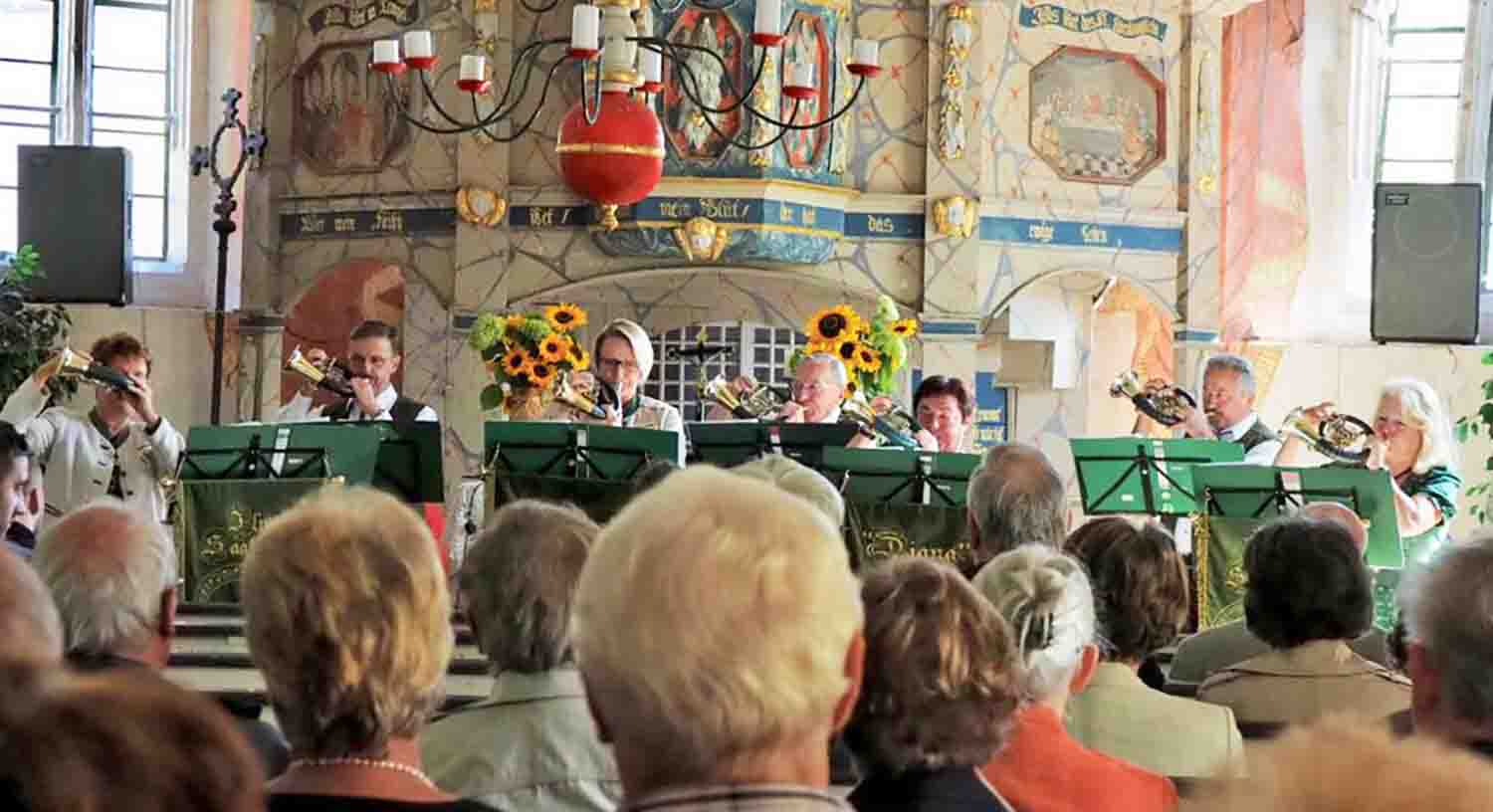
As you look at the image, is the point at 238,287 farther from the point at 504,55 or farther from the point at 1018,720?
the point at 1018,720

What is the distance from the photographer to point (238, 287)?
49.0ft

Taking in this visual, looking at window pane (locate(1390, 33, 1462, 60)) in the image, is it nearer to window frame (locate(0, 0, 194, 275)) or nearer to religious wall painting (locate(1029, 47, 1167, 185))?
religious wall painting (locate(1029, 47, 1167, 185))

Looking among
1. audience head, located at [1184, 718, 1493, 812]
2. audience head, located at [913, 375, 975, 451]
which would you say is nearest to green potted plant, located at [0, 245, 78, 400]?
audience head, located at [913, 375, 975, 451]

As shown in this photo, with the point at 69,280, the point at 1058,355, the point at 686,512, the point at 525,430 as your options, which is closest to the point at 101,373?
the point at 525,430

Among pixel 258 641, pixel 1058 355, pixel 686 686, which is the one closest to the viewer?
pixel 686 686

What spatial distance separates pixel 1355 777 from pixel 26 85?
14645mm

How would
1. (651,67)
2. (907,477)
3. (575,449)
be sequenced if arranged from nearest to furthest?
(907,477)
(575,449)
(651,67)

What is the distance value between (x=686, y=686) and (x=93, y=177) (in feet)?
41.0

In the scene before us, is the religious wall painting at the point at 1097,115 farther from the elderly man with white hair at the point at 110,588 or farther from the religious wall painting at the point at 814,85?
the elderly man with white hair at the point at 110,588

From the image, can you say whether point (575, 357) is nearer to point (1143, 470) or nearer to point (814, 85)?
point (1143, 470)

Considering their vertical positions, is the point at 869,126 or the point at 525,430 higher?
the point at 869,126

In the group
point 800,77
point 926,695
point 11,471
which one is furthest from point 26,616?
point 800,77

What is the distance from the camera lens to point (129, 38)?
14992 millimetres

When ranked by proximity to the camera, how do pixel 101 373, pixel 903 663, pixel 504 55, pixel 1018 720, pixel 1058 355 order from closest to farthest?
pixel 903 663 → pixel 1018 720 → pixel 101 373 → pixel 504 55 → pixel 1058 355
